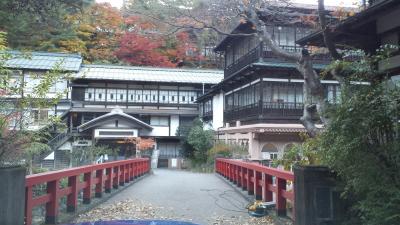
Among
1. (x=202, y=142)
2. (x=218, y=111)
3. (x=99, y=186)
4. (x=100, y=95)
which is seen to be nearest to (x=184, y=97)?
(x=100, y=95)

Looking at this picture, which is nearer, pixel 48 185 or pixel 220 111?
pixel 48 185

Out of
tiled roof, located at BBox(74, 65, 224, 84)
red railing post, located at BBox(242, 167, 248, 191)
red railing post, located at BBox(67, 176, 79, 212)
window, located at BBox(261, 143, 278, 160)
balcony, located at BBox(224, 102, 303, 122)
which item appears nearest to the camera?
red railing post, located at BBox(67, 176, 79, 212)

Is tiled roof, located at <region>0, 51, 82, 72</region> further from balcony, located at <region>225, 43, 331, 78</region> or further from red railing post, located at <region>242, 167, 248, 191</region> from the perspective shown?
red railing post, located at <region>242, 167, 248, 191</region>

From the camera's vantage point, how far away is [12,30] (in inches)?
1267

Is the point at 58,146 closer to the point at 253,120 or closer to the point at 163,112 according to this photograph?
the point at 163,112

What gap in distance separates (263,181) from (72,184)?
459 centimetres

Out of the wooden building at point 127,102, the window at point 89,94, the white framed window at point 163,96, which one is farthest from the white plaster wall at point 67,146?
the white framed window at point 163,96

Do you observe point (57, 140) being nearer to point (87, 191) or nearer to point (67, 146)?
point (67, 146)

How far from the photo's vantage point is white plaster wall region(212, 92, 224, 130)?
3300cm

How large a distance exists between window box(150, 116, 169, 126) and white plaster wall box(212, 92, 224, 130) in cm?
649

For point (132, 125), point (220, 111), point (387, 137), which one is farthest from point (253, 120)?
point (387, 137)

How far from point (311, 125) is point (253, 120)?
1545cm

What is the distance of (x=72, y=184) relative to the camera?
9398 millimetres

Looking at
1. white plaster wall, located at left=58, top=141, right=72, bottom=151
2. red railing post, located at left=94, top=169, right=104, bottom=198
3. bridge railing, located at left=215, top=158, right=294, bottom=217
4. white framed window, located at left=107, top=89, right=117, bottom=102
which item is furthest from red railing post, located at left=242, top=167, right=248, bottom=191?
white framed window, located at left=107, top=89, right=117, bottom=102
